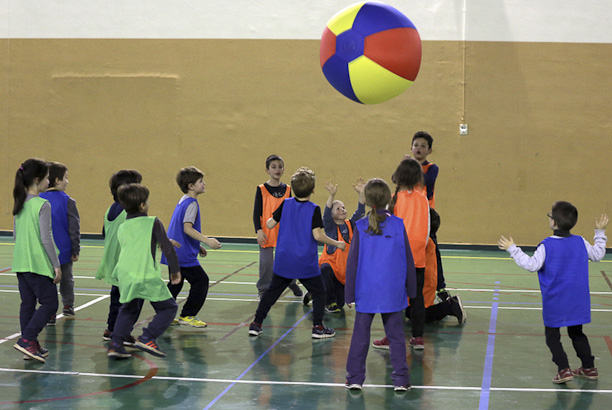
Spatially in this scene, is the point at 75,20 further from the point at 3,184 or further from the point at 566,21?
the point at 566,21

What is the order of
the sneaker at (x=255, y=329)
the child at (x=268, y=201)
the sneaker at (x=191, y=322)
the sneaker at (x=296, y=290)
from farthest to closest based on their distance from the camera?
the sneaker at (x=296, y=290)
the child at (x=268, y=201)
the sneaker at (x=191, y=322)
the sneaker at (x=255, y=329)

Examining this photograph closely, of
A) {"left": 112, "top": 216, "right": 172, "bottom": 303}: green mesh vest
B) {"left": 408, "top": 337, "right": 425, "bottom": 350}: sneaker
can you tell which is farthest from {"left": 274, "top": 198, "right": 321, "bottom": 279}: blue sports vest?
{"left": 112, "top": 216, "right": 172, "bottom": 303}: green mesh vest

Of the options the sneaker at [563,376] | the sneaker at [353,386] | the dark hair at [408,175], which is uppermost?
the dark hair at [408,175]

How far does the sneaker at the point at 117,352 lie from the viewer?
16.6 ft

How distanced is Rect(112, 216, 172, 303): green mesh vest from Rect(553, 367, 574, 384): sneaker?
2.62 meters

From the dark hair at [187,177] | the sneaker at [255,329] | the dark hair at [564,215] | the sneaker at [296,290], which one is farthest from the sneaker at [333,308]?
the dark hair at [564,215]

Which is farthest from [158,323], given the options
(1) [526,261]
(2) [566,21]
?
(2) [566,21]

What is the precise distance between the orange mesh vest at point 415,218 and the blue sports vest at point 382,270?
0.82m

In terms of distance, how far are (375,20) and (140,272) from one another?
2935 millimetres

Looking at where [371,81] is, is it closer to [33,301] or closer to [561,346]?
[561,346]

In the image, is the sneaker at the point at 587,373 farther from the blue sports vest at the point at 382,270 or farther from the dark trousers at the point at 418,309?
the blue sports vest at the point at 382,270

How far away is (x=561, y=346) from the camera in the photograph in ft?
15.3

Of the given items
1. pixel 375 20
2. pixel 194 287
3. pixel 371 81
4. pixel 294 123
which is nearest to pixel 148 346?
pixel 194 287

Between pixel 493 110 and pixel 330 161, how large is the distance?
2.61m
